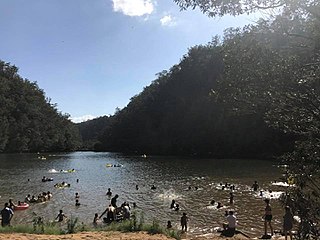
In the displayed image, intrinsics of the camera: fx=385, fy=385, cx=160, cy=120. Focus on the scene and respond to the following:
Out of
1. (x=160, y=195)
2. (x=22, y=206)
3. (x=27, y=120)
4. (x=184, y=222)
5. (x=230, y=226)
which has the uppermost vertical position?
(x=27, y=120)

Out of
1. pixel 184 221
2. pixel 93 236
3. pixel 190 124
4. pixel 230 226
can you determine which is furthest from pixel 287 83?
pixel 190 124

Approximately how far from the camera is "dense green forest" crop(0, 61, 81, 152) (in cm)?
10194

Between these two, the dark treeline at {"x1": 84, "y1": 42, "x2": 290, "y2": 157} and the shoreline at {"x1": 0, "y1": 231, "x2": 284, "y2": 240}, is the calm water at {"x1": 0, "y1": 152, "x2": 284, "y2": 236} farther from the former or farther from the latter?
the dark treeline at {"x1": 84, "y1": 42, "x2": 290, "y2": 157}

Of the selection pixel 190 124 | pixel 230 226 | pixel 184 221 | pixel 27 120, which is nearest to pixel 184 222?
pixel 184 221

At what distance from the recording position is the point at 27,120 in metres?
109

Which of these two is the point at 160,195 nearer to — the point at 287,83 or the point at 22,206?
the point at 22,206

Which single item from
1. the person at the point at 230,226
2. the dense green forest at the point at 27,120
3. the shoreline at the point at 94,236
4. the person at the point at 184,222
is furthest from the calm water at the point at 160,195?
the dense green forest at the point at 27,120

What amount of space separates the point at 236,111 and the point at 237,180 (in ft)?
105

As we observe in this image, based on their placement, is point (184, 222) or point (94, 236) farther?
point (184, 222)

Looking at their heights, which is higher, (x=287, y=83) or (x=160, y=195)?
(x=287, y=83)

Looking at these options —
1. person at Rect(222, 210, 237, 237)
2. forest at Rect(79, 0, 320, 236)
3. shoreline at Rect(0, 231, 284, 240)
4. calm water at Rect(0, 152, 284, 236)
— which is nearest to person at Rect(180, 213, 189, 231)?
calm water at Rect(0, 152, 284, 236)

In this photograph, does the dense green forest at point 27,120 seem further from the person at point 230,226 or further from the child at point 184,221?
the person at point 230,226

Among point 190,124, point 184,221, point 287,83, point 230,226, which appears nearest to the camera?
point 287,83

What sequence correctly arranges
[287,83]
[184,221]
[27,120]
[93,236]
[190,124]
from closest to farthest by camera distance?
[287,83] < [93,236] < [184,221] < [190,124] < [27,120]
